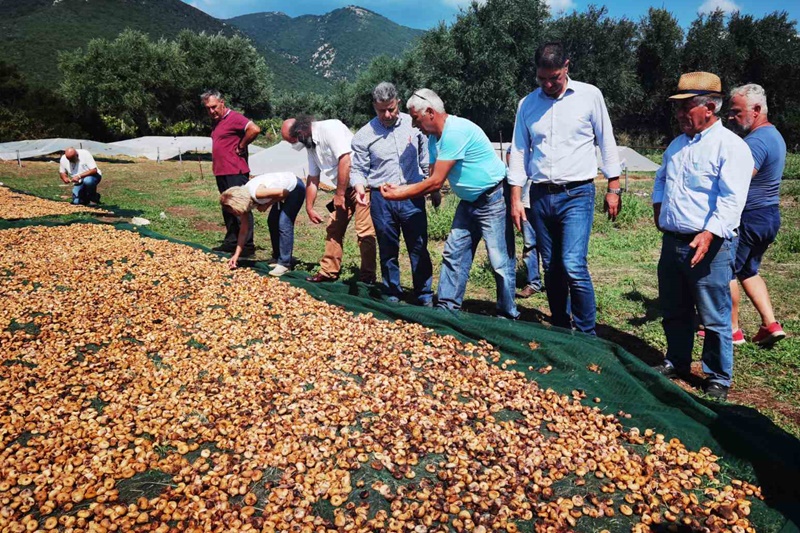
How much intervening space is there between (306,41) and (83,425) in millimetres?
153935

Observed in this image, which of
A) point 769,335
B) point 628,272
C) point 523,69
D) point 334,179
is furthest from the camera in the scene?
point 523,69

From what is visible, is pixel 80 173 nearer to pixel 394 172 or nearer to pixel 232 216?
pixel 232 216

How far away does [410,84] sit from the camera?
35.4m

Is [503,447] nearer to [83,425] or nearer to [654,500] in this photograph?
[654,500]

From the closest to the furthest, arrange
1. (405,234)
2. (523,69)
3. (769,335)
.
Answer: (769,335)
(405,234)
(523,69)

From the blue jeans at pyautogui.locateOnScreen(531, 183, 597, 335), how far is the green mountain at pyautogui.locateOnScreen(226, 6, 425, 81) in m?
113

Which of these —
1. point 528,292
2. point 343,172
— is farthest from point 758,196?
point 343,172

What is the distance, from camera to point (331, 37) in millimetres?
141625

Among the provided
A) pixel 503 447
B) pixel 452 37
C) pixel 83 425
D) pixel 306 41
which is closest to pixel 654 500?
pixel 503 447

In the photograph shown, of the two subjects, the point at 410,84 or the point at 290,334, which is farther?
the point at 410,84

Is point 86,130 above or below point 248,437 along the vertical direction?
above

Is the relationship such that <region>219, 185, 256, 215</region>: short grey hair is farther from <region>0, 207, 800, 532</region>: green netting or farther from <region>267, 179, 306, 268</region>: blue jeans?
<region>0, 207, 800, 532</region>: green netting

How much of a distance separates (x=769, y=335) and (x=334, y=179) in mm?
3847

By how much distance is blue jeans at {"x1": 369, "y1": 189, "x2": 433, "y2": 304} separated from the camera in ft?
14.0
